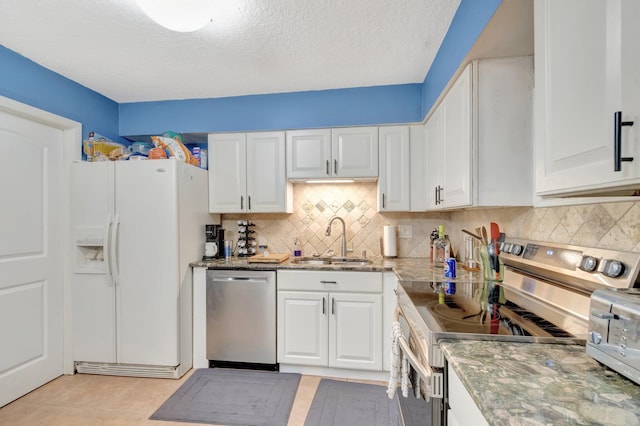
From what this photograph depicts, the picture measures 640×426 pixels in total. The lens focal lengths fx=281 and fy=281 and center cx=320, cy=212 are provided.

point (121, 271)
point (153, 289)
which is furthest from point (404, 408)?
point (121, 271)

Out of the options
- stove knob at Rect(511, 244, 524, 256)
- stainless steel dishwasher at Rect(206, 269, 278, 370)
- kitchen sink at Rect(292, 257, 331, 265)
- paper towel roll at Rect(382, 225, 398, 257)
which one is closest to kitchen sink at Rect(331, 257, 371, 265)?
kitchen sink at Rect(292, 257, 331, 265)

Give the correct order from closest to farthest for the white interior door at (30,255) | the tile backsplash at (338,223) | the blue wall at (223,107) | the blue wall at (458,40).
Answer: the blue wall at (458,40) → the white interior door at (30,255) → the blue wall at (223,107) → the tile backsplash at (338,223)

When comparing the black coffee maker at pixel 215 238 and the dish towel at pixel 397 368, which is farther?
the black coffee maker at pixel 215 238

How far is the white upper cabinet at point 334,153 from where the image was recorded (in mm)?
2480

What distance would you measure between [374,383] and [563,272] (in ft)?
5.13

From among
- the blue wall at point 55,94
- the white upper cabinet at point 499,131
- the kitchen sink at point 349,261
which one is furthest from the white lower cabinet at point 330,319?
the blue wall at point 55,94

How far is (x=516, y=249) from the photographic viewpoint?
1.50 meters

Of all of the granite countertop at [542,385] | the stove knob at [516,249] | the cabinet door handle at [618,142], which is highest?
the cabinet door handle at [618,142]

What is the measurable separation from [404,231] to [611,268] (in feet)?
5.84

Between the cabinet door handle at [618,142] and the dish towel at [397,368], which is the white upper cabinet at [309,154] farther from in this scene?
the cabinet door handle at [618,142]

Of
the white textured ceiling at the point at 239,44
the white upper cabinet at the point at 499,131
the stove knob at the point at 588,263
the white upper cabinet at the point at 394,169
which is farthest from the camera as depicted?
the white upper cabinet at the point at 394,169

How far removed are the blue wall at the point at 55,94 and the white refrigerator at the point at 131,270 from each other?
475 mm

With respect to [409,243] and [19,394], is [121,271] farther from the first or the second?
[409,243]

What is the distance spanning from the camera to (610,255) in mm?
966
